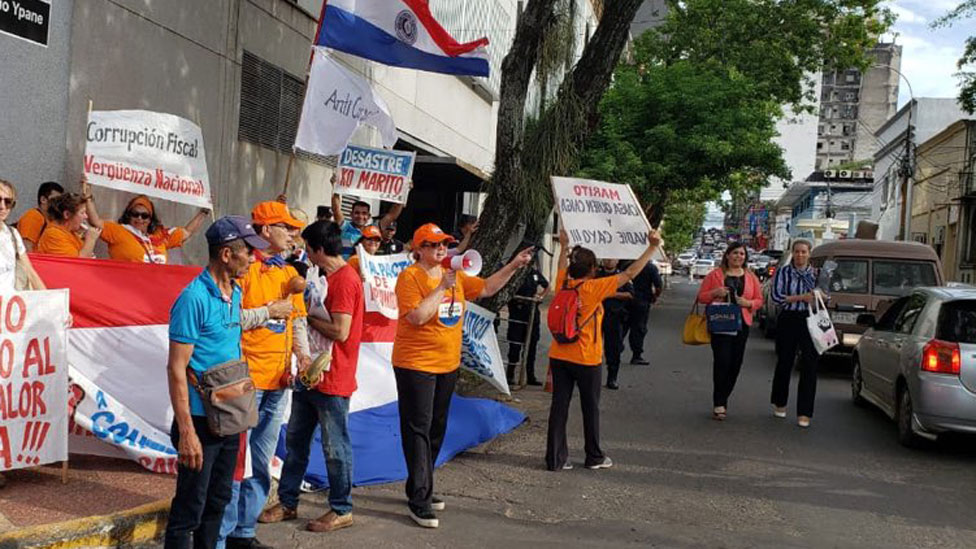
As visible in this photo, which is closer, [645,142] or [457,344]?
[457,344]

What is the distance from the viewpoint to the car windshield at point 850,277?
15148mm

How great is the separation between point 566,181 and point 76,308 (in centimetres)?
398

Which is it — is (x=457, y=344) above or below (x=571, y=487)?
above

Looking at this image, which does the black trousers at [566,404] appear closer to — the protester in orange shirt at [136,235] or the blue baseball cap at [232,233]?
the protester in orange shirt at [136,235]

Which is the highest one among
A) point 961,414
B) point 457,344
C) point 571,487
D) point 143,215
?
point 143,215

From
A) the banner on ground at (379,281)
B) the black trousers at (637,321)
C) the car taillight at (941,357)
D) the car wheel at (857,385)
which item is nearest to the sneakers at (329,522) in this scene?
the banner on ground at (379,281)

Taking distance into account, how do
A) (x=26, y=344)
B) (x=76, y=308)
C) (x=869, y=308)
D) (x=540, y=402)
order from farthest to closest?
(x=869, y=308)
(x=540, y=402)
(x=76, y=308)
(x=26, y=344)

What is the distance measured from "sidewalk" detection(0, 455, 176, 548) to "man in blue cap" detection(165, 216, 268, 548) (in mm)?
1006

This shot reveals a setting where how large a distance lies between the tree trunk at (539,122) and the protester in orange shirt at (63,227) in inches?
186

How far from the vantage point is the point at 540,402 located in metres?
11.1

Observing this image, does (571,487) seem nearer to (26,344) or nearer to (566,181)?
(566,181)

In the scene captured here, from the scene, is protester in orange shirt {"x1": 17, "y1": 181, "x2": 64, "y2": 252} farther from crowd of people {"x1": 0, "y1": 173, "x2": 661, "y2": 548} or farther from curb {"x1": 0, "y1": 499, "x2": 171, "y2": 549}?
curb {"x1": 0, "y1": 499, "x2": 171, "y2": 549}

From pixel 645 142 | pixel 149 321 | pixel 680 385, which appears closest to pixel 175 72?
pixel 149 321

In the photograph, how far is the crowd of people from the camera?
4.29 m
